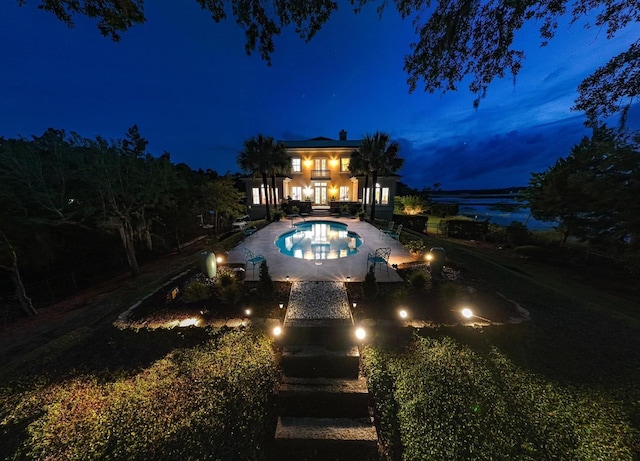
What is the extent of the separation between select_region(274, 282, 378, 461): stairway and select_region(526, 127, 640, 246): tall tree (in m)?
9.36

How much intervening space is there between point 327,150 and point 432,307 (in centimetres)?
2513

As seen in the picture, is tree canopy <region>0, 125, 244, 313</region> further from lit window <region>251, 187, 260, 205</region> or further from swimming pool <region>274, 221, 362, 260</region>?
swimming pool <region>274, 221, 362, 260</region>

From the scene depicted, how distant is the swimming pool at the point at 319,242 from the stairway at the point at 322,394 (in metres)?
5.56

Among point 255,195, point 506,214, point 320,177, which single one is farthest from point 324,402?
point 506,214

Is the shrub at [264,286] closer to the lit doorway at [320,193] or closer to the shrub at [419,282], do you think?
the shrub at [419,282]

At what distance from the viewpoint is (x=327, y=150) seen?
27.5m

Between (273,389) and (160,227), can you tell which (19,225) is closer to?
(160,227)

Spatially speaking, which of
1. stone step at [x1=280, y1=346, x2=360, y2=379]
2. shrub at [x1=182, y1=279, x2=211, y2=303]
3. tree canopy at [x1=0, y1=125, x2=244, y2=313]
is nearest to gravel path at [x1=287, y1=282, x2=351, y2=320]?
stone step at [x1=280, y1=346, x2=360, y2=379]

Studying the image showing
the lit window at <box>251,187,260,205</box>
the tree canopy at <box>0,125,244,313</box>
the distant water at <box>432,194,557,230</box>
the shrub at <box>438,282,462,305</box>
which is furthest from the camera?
the lit window at <box>251,187,260,205</box>

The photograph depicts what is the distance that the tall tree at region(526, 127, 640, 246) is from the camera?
8.66 meters

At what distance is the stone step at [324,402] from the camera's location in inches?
130

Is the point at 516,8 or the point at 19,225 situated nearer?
the point at 516,8

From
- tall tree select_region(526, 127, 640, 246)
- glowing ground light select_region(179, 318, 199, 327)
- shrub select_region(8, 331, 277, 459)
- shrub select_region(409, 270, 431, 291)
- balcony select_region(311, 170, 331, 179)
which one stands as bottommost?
shrub select_region(8, 331, 277, 459)

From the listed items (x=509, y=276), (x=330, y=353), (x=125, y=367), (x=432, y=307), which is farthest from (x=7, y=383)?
(x=509, y=276)
